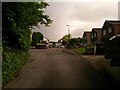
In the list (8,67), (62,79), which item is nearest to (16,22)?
(8,67)

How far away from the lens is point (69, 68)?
23219mm

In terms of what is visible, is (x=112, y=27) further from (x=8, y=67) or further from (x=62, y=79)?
(x=8, y=67)

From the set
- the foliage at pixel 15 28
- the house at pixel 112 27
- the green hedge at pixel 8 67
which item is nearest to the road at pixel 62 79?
the green hedge at pixel 8 67

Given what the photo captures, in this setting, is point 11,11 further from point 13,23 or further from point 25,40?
point 25,40

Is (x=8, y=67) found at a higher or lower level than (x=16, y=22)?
lower

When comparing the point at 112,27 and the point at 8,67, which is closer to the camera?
the point at 8,67

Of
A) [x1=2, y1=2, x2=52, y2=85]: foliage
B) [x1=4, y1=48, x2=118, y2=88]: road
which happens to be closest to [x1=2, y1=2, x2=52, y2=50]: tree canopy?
[x1=2, y1=2, x2=52, y2=85]: foliage

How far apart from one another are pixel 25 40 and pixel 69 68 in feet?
16.7

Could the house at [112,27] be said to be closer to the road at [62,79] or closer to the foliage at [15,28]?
the foliage at [15,28]

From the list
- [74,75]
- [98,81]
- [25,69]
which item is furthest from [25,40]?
[98,81]

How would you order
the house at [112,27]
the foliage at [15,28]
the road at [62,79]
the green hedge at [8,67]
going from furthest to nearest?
the house at [112,27]
the foliage at [15,28]
the green hedge at [8,67]
the road at [62,79]

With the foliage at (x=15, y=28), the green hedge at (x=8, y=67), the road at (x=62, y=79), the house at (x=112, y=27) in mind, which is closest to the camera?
the road at (x=62, y=79)

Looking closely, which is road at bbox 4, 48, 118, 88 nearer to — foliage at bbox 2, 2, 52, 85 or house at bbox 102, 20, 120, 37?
foliage at bbox 2, 2, 52, 85

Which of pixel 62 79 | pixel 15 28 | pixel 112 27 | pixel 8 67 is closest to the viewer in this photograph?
pixel 8 67
